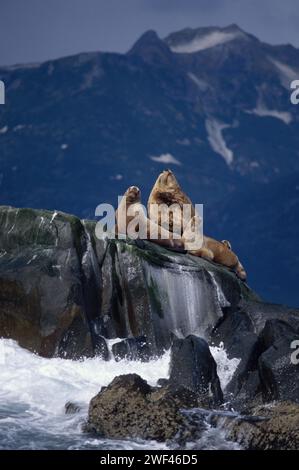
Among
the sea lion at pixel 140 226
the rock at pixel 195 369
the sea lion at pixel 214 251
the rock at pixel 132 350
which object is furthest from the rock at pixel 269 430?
the sea lion at pixel 214 251

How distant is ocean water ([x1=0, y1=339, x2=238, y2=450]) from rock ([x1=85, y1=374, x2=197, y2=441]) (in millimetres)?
317

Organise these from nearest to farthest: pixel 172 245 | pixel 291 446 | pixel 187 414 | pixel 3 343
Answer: pixel 291 446 → pixel 187 414 → pixel 3 343 → pixel 172 245

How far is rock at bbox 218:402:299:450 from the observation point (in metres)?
18.1

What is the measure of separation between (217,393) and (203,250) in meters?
7.80

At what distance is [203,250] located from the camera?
97.1ft

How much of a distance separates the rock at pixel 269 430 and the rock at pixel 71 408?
3.02 m

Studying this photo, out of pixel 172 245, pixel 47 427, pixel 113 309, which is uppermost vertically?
pixel 172 245

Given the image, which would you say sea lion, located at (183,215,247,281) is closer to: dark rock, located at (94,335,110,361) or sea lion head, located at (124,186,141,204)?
sea lion head, located at (124,186,141,204)

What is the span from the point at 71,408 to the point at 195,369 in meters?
3.36

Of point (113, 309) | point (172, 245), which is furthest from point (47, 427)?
point (172, 245)

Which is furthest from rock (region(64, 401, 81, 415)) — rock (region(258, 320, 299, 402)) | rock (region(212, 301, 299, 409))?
rock (region(258, 320, 299, 402))

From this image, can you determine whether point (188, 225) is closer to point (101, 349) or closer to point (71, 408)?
point (101, 349)

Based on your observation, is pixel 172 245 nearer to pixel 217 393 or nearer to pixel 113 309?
pixel 113 309
